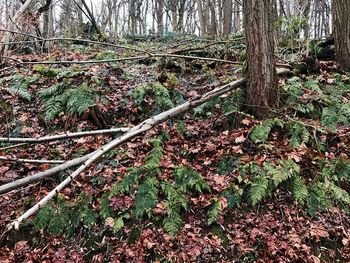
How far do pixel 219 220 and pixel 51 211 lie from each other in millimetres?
2167

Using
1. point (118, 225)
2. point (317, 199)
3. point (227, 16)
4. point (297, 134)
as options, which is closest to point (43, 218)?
point (118, 225)

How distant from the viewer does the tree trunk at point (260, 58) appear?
5.34 m

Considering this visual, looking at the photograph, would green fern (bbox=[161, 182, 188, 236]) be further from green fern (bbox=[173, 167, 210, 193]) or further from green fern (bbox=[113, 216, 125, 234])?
green fern (bbox=[113, 216, 125, 234])

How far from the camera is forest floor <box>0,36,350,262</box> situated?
3918 mm

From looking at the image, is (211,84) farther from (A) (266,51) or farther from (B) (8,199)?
(B) (8,199)

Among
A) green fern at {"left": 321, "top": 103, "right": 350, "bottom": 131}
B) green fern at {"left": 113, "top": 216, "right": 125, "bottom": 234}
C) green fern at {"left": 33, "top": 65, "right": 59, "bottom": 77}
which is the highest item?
green fern at {"left": 33, "top": 65, "right": 59, "bottom": 77}

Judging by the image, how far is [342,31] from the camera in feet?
21.8

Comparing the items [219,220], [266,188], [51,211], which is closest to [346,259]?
[266,188]

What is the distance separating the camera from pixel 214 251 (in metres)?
3.85

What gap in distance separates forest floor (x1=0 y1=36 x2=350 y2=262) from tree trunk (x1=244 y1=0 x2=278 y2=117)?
23 centimetres

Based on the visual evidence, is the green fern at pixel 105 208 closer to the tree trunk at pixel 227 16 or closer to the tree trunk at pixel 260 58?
the tree trunk at pixel 260 58

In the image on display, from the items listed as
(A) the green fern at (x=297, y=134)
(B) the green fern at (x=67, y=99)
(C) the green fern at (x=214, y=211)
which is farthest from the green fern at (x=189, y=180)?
(B) the green fern at (x=67, y=99)

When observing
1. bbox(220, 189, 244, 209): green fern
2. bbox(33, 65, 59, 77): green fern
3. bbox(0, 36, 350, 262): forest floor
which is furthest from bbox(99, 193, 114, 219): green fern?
bbox(33, 65, 59, 77): green fern

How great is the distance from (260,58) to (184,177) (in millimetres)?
2387
